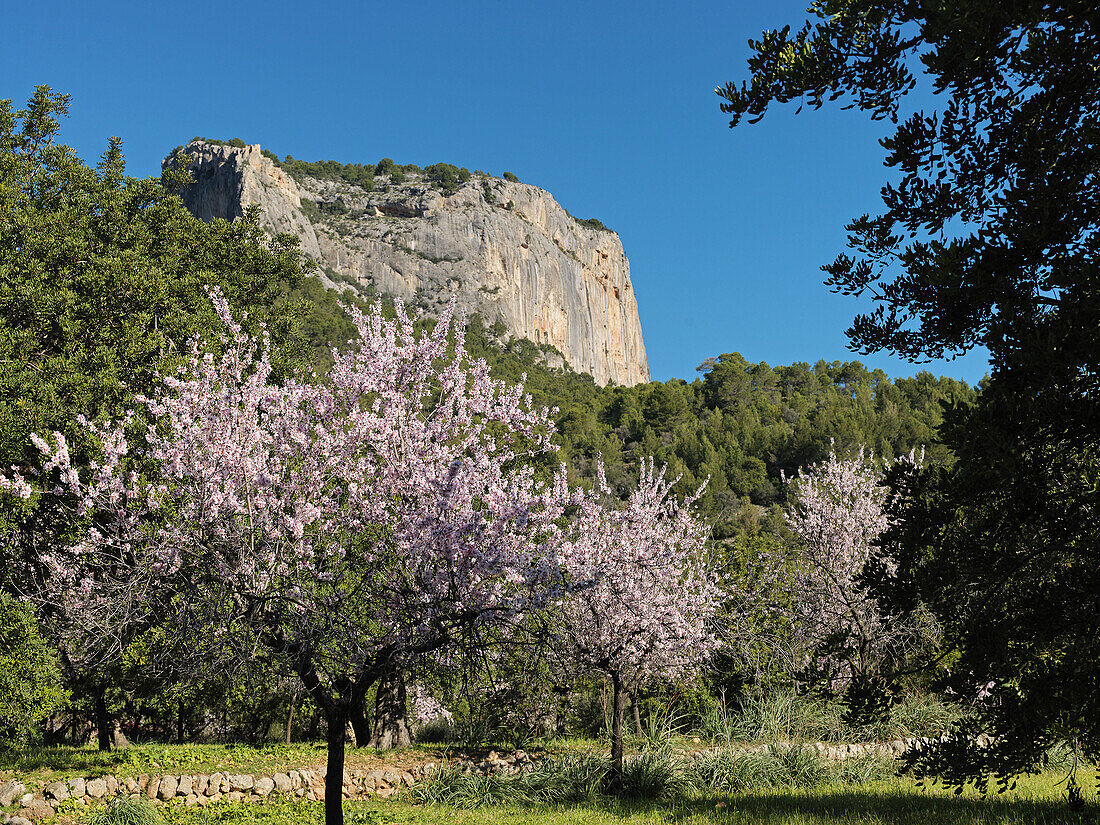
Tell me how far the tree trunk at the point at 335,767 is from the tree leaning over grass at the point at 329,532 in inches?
0.8

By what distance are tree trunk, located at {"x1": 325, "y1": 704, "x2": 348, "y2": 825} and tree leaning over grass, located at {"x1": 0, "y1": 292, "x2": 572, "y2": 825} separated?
19 mm

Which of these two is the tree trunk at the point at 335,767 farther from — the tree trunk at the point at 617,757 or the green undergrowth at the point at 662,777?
the tree trunk at the point at 617,757

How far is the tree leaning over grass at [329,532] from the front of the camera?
588 centimetres

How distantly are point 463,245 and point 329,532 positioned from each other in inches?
4337

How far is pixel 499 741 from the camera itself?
13.6 metres

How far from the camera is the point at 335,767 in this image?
6.51 metres

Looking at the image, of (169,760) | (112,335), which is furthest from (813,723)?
(112,335)

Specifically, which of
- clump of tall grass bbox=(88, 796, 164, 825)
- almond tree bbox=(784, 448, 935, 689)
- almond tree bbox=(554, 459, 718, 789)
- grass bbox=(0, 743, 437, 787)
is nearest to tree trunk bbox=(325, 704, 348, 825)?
almond tree bbox=(554, 459, 718, 789)

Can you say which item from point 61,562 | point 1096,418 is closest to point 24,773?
point 61,562

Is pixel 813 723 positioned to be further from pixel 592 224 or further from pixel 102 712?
pixel 592 224

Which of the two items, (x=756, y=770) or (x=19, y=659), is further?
(x=756, y=770)

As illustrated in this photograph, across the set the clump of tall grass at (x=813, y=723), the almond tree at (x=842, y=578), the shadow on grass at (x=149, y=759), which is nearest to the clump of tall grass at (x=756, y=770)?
the clump of tall grass at (x=813, y=723)

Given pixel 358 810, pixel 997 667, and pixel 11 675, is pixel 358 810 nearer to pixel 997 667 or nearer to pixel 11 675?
pixel 11 675

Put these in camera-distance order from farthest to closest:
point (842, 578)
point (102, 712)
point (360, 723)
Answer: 1. point (842, 578)
2. point (102, 712)
3. point (360, 723)
